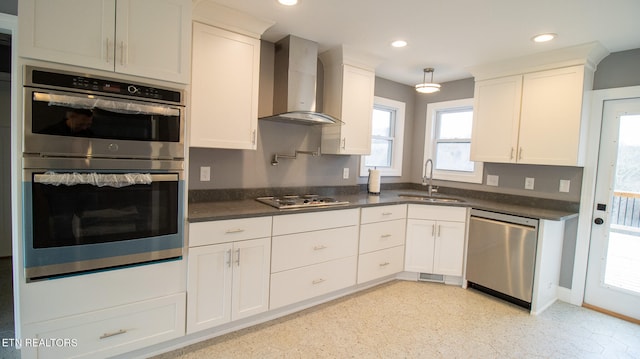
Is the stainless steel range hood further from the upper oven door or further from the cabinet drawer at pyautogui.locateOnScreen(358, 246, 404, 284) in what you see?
the cabinet drawer at pyautogui.locateOnScreen(358, 246, 404, 284)

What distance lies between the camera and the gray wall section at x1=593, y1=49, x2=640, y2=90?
278cm

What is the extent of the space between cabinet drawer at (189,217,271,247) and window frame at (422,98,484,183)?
9.14 ft

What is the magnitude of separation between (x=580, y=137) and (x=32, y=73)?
A: 4.10 meters

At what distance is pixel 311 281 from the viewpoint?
106 inches

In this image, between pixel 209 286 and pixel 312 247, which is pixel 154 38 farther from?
pixel 312 247

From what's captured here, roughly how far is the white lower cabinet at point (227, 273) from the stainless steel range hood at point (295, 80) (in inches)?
42.3

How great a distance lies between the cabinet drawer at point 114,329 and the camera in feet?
5.51

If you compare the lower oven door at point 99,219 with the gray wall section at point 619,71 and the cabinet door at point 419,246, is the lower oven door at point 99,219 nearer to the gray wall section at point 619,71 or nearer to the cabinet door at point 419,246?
the cabinet door at point 419,246

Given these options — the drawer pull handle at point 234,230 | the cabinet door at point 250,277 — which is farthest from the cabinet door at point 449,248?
the drawer pull handle at point 234,230

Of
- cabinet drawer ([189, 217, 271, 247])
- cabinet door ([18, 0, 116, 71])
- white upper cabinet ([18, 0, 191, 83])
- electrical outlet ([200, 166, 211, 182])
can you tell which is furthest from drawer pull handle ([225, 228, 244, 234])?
cabinet door ([18, 0, 116, 71])

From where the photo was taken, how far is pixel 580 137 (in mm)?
2861

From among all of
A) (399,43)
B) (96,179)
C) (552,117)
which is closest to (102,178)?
(96,179)

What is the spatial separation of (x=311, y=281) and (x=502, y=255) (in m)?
1.89

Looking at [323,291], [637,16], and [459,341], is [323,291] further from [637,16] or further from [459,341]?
[637,16]
